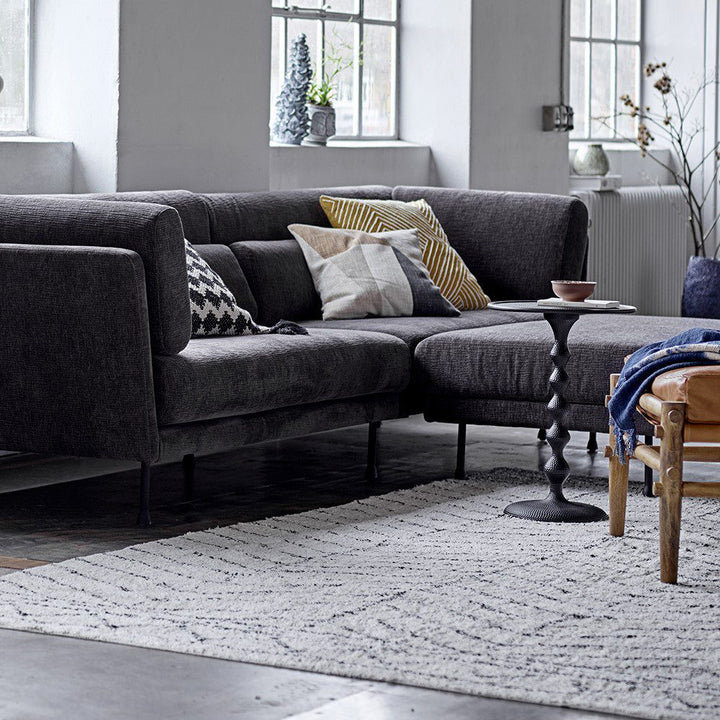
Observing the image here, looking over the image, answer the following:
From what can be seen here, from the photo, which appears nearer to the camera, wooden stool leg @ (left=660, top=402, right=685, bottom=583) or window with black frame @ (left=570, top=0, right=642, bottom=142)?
wooden stool leg @ (left=660, top=402, right=685, bottom=583)

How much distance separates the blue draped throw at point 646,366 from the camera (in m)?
3.63

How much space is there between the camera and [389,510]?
14.0ft

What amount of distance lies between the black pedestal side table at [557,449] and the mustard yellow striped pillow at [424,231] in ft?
4.46

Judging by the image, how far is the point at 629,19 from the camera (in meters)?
9.34

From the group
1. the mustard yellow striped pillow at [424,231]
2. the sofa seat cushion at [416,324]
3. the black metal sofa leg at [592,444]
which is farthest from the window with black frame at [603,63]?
the black metal sofa leg at [592,444]

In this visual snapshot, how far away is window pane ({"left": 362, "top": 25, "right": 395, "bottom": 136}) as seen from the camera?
714cm

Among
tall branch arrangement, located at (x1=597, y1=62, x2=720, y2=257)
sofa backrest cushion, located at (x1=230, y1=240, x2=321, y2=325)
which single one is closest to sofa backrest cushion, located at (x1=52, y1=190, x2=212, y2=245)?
sofa backrest cushion, located at (x1=230, y1=240, x2=321, y2=325)

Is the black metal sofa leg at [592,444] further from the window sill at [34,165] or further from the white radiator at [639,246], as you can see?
the white radiator at [639,246]

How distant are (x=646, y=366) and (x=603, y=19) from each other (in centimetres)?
578

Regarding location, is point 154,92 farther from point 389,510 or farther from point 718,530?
point 718,530

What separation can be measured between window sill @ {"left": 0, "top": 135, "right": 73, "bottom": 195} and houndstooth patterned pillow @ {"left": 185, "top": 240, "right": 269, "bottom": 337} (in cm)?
84

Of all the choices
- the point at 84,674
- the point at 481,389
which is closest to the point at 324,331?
the point at 481,389

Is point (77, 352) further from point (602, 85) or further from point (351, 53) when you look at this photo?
point (602, 85)

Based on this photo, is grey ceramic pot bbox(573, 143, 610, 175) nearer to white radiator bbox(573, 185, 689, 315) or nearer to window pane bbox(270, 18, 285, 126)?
white radiator bbox(573, 185, 689, 315)
